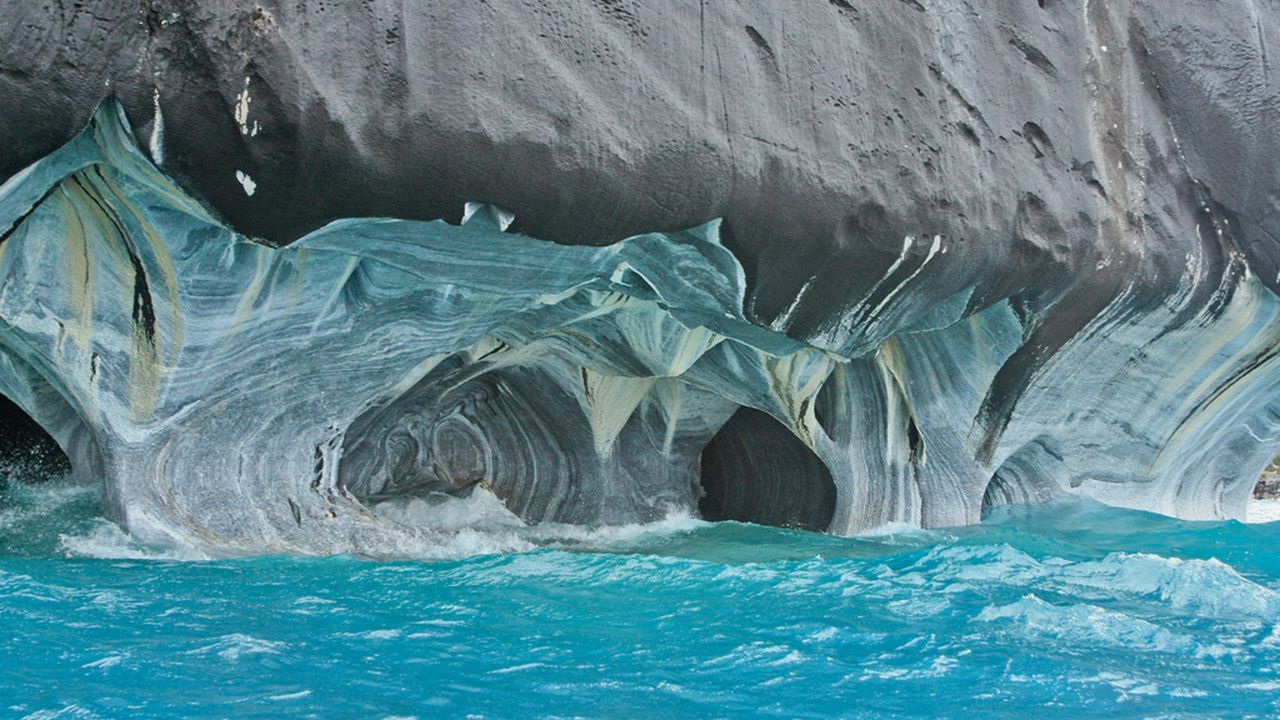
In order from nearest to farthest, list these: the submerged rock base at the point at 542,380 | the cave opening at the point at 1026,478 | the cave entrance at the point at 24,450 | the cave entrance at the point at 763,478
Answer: the submerged rock base at the point at 542,380 < the cave entrance at the point at 24,450 < the cave entrance at the point at 763,478 < the cave opening at the point at 1026,478

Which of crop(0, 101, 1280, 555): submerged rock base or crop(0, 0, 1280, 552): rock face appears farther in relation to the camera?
crop(0, 101, 1280, 555): submerged rock base

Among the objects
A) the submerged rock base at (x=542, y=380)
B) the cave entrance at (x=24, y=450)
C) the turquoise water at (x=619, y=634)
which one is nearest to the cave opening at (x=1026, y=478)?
Answer: the submerged rock base at (x=542, y=380)

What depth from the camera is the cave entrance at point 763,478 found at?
656 cm

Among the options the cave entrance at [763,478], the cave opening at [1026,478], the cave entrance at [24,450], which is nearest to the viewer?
the cave entrance at [24,450]

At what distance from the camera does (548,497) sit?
6.41m

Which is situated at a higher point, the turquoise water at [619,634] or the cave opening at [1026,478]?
the cave opening at [1026,478]

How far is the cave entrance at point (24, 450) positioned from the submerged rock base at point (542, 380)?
1.03 meters

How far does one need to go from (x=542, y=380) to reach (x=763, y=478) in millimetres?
1729

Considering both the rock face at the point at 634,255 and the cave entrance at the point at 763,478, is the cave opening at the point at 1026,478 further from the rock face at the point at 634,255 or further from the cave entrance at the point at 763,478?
the cave entrance at the point at 763,478

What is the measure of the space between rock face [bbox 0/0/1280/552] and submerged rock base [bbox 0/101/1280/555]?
0.8 inches

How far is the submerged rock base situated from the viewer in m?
3.95

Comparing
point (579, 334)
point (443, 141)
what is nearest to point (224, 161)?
point (443, 141)

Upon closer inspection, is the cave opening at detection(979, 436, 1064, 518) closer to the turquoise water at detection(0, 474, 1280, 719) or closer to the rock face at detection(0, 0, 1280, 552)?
the rock face at detection(0, 0, 1280, 552)

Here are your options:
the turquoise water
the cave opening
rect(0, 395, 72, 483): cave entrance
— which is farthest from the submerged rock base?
rect(0, 395, 72, 483): cave entrance
